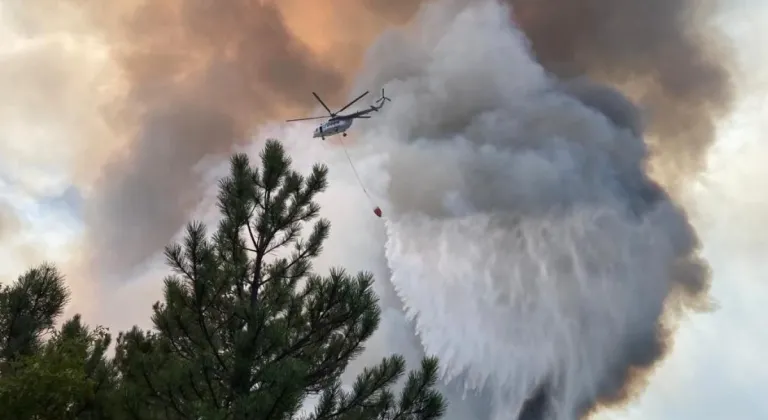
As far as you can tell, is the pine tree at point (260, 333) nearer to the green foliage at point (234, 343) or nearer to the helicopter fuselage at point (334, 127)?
the green foliage at point (234, 343)

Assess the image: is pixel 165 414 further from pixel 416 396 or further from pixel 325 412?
pixel 416 396

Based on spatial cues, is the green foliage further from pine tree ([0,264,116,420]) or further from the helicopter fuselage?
the helicopter fuselage

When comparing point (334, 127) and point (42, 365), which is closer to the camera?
point (42, 365)

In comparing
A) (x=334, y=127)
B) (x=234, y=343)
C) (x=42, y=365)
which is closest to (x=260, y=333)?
(x=234, y=343)

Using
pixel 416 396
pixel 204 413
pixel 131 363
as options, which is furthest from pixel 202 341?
pixel 416 396

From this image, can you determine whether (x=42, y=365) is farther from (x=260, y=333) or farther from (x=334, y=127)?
(x=334, y=127)

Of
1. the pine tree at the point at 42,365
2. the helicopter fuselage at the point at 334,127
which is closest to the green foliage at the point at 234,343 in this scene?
the pine tree at the point at 42,365
